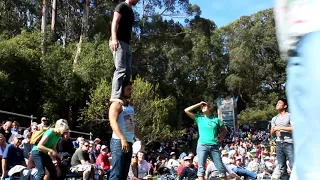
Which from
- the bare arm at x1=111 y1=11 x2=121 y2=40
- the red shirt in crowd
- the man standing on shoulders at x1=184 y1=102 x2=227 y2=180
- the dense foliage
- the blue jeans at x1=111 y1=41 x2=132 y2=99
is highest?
the dense foliage

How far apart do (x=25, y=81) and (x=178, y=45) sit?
18.8m

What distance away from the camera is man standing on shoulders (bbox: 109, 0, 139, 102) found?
4750mm

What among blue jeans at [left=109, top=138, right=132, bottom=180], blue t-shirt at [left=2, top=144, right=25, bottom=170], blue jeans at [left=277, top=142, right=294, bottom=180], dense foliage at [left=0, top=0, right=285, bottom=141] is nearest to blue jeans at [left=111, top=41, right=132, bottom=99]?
blue jeans at [left=109, top=138, right=132, bottom=180]

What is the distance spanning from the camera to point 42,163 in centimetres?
800

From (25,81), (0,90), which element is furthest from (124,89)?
(25,81)

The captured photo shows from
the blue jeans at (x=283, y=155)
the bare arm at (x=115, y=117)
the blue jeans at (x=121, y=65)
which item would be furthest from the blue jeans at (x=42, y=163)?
the bare arm at (x=115, y=117)

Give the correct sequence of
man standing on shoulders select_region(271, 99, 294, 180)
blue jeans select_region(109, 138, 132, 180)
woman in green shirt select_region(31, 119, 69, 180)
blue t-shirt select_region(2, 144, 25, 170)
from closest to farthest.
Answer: blue jeans select_region(109, 138, 132, 180) → man standing on shoulders select_region(271, 99, 294, 180) → woman in green shirt select_region(31, 119, 69, 180) → blue t-shirt select_region(2, 144, 25, 170)

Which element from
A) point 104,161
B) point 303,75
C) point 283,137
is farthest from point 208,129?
point 104,161

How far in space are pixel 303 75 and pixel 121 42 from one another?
3363 millimetres

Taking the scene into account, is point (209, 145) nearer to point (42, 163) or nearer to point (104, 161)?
point (42, 163)

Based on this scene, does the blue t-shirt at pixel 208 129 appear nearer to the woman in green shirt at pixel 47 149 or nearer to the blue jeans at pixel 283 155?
the blue jeans at pixel 283 155

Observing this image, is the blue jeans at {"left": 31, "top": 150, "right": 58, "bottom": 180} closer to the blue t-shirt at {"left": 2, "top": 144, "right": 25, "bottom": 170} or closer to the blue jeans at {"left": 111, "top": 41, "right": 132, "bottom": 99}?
the blue t-shirt at {"left": 2, "top": 144, "right": 25, "bottom": 170}

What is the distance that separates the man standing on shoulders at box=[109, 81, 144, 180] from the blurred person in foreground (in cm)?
267

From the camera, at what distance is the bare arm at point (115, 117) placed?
14.1 ft
